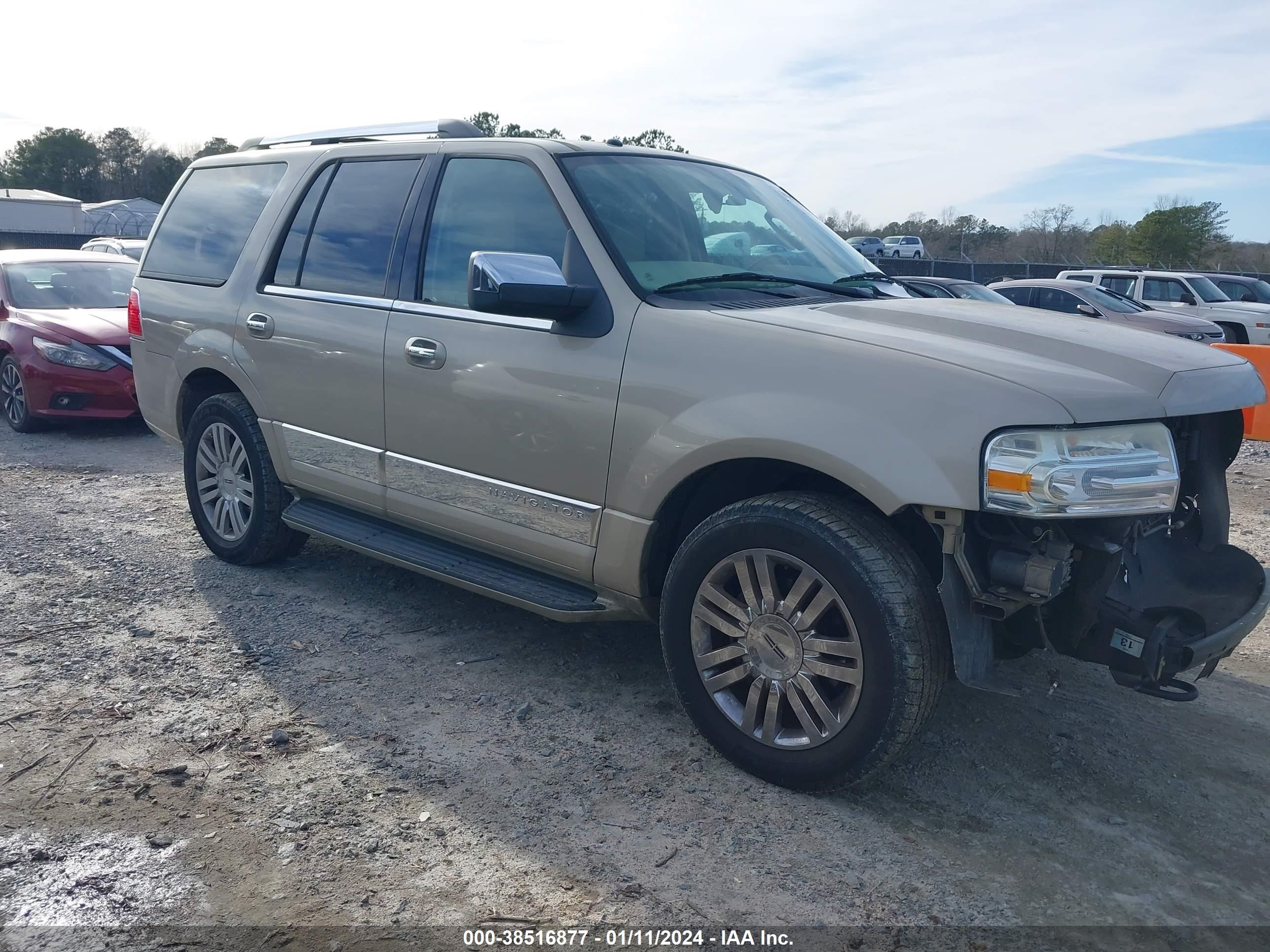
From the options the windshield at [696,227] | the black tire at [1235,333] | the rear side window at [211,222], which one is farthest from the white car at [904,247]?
the windshield at [696,227]

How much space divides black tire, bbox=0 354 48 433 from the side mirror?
7.06 metres

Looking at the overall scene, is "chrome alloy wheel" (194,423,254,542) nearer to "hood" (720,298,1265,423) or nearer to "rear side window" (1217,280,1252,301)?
"hood" (720,298,1265,423)

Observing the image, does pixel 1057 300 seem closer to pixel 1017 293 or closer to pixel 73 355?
pixel 1017 293

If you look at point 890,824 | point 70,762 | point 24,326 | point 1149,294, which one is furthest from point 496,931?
point 1149,294

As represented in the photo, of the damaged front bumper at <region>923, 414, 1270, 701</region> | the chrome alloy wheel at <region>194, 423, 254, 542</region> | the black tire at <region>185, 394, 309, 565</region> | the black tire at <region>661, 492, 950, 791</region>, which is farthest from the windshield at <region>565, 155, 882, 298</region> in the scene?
the chrome alloy wheel at <region>194, 423, 254, 542</region>

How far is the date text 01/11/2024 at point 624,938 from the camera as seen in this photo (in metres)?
2.47

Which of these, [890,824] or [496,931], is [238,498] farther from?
[890,824]

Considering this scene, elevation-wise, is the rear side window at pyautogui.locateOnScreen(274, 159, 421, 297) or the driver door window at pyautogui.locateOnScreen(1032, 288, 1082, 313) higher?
the rear side window at pyautogui.locateOnScreen(274, 159, 421, 297)

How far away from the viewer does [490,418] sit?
372 cm

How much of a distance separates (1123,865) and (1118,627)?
66 centimetres

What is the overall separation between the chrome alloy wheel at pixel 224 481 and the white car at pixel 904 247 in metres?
35.2

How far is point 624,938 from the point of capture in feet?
8.15

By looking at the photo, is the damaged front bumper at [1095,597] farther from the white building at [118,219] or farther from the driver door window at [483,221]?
the white building at [118,219]

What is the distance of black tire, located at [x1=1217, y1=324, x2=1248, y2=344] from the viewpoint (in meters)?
16.9
